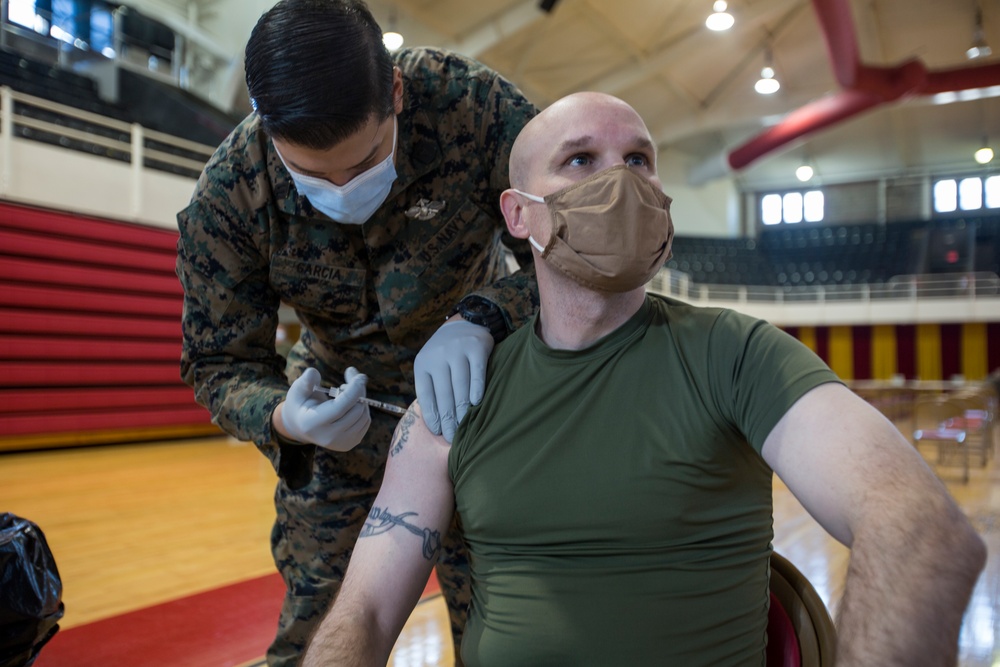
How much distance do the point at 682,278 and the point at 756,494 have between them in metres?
14.6

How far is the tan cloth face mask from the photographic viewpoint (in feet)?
3.38

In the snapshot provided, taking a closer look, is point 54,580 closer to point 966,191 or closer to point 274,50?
point 274,50

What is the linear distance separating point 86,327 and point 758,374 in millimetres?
7486

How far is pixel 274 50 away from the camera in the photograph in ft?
3.60

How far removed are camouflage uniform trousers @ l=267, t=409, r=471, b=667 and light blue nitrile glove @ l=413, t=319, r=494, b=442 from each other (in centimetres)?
45

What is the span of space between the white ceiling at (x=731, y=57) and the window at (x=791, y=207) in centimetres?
213

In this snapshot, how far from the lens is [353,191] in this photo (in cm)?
134

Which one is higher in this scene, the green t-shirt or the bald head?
the bald head

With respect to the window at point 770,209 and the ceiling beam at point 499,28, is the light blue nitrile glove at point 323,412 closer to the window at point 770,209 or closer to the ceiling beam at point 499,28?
the ceiling beam at point 499,28

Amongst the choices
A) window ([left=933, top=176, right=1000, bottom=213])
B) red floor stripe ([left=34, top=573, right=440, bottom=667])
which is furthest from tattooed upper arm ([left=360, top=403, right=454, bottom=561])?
window ([left=933, top=176, right=1000, bottom=213])

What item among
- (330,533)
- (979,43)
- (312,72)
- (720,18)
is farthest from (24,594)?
(979,43)

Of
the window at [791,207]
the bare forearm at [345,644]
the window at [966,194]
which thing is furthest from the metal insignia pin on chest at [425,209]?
the window at [966,194]

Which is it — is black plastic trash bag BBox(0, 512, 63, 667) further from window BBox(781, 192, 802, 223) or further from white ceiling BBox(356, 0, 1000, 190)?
window BBox(781, 192, 802, 223)

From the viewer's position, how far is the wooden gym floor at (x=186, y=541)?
7.43ft
